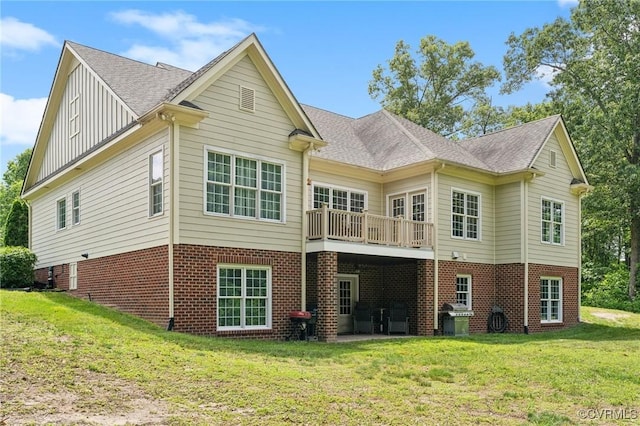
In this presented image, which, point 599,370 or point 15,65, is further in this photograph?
point 15,65

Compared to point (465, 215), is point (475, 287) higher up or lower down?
lower down

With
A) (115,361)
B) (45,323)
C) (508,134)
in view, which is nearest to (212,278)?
(45,323)

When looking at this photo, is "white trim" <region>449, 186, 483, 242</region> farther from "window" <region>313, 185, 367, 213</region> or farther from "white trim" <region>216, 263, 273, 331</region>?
"white trim" <region>216, 263, 273, 331</region>

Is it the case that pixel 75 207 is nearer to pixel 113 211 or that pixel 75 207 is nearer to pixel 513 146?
pixel 113 211

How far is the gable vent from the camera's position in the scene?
15688 mm

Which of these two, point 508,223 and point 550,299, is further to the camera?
point 550,299

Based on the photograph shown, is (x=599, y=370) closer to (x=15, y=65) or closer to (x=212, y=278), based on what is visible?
(x=212, y=278)

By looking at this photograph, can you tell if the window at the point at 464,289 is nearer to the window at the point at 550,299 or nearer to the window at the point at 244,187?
the window at the point at 550,299

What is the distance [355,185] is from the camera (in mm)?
20359

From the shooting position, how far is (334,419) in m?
7.48

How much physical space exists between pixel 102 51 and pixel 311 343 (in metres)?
12.3

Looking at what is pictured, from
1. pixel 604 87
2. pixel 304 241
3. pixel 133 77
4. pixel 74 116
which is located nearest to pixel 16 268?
pixel 74 116

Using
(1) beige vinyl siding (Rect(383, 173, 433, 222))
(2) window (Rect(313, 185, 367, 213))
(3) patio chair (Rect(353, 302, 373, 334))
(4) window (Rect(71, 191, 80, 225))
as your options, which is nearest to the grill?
(3) patio chair (Rect(353, 302, 373, 334))

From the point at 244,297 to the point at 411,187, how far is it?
25.5ft
